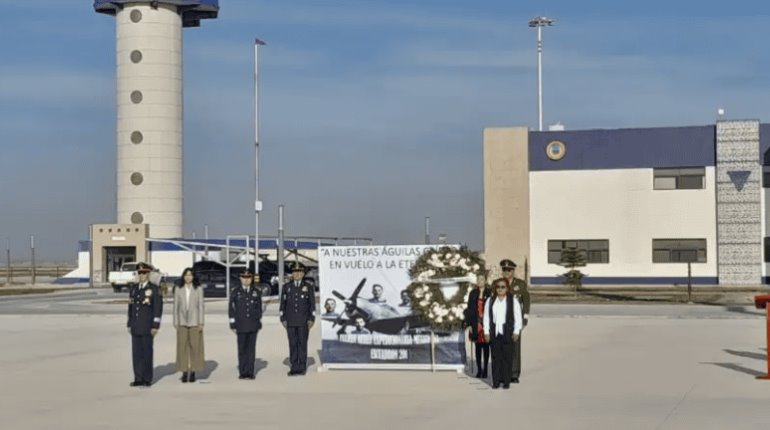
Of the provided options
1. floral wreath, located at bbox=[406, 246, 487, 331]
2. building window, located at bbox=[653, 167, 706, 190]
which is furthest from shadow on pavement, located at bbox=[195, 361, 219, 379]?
building window, located at bbox=[653, 167, 706, 190]

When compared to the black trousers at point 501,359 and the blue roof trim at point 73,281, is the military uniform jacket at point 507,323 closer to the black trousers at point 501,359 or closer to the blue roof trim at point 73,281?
the black trousers at point 501,359

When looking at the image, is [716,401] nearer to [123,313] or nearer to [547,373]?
[547,373]

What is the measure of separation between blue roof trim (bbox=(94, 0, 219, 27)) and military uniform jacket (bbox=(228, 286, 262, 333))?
6778 cm

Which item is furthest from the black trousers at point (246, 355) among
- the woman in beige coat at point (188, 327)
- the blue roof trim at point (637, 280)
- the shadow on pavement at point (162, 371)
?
the blue roof trim at point (637, 280)

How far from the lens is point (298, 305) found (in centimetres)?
2095

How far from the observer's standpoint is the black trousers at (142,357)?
19.1 meters

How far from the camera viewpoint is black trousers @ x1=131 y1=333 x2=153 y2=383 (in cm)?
1906

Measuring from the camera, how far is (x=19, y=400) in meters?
17.2

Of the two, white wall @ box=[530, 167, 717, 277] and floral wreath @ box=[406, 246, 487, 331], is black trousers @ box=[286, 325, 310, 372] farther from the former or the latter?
white wall @ box=[530, 167, 717, 277]

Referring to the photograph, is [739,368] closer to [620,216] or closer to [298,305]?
[298,305]

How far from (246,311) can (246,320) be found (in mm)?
141

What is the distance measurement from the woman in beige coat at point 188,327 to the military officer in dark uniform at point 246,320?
0.65m

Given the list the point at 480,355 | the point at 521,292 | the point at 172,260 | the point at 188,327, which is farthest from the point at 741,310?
the point at 172,260

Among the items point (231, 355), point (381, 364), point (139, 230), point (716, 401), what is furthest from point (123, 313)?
point (139, 230)
